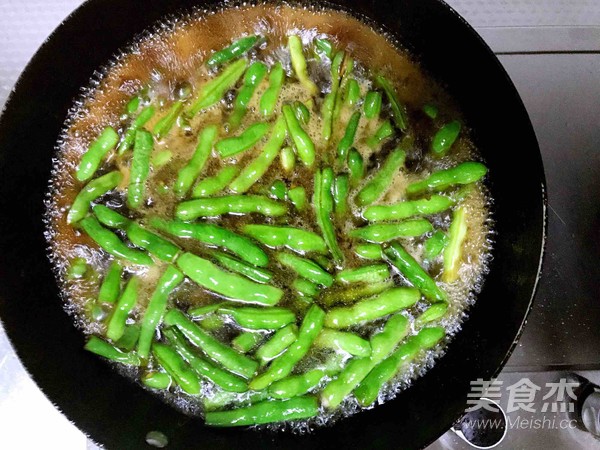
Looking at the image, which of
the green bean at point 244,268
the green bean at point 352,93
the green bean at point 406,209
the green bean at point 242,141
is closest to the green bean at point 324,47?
the green bean at point 352,93

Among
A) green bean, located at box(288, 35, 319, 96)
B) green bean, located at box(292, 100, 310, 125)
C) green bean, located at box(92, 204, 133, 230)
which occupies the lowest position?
green bean, located at box(92, 204, 133, 230)

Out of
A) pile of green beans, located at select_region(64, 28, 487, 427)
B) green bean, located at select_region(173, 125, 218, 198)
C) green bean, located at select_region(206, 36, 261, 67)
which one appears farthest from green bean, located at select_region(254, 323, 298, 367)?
green bean, located at select_region(206, 36, 261, 67)

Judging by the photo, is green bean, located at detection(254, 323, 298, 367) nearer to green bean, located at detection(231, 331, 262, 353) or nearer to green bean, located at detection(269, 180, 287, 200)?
green bean, located at detection(231, 331, 262, 353)

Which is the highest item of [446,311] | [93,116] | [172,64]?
[172,64]

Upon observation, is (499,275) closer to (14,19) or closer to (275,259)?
(275,259)

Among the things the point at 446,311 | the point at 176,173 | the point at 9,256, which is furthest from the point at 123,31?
the point at 446,311
